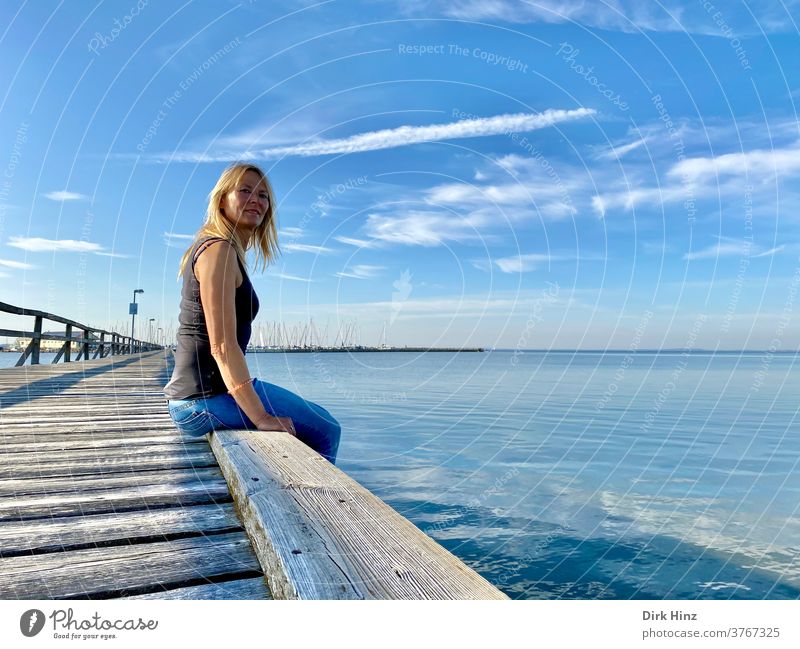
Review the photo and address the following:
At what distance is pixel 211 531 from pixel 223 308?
1.13 m

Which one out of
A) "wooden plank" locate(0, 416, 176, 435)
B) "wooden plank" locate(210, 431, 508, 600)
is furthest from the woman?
"wooden plank" locate(0, 416, 176, 435)

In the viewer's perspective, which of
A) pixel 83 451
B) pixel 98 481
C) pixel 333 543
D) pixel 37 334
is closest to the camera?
pixel 333 543

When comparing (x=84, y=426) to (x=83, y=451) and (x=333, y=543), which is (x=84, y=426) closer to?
(x=83, y=451)

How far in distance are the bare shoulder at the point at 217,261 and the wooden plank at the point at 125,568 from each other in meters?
1.32

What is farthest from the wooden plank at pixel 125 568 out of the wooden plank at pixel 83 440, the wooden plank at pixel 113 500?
the wooden plank at pixel 83 440

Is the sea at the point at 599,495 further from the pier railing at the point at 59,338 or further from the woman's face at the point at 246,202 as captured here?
the pier railing at the point at 59,338

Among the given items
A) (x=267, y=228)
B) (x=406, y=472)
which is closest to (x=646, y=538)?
(x=406, y=472)

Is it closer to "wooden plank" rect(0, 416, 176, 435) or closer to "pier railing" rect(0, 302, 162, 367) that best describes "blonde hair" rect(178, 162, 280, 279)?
"wooden plank" rect(0, 416, 176, 435)

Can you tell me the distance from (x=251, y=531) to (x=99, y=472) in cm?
136

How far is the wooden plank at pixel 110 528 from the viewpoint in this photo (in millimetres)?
1633

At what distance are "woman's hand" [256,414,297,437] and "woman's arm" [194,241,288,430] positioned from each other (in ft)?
0.69

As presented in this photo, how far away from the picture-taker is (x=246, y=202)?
2.89 metres
